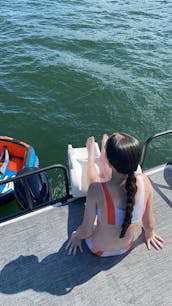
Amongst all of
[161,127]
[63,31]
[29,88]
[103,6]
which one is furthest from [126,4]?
[161,127]

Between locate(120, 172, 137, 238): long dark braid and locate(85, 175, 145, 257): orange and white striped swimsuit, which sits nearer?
locate(120, 172, 137, 238): long dark braid

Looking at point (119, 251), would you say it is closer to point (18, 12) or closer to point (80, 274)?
point (80, 274)

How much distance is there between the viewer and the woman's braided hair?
245cm

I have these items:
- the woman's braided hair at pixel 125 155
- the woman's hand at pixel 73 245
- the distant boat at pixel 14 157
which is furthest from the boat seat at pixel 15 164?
the woman's braided hair at pixel 125 155

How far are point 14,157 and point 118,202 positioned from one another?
535cm

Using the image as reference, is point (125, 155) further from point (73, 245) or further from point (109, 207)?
point (73, 245)

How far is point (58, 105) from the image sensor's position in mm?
10594

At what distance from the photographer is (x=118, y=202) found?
276 cm

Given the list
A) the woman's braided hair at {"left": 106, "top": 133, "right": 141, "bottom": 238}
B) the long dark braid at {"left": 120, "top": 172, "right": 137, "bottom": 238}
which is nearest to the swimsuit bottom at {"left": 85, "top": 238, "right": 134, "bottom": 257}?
the long dark braid at {"left": 120, "top": 172, "right": 137, "bottom": 238}

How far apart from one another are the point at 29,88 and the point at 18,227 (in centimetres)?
818

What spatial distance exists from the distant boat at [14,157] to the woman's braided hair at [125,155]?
14.9 ft

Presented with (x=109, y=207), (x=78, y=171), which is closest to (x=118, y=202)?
(x=109, y=207)

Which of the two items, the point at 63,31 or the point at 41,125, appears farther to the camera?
the point at 63,31

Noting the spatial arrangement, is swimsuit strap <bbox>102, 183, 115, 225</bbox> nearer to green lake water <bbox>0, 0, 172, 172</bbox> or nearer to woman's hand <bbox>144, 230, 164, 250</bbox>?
woman's hand <bbox>144, 230, 164, 250</bbox>
